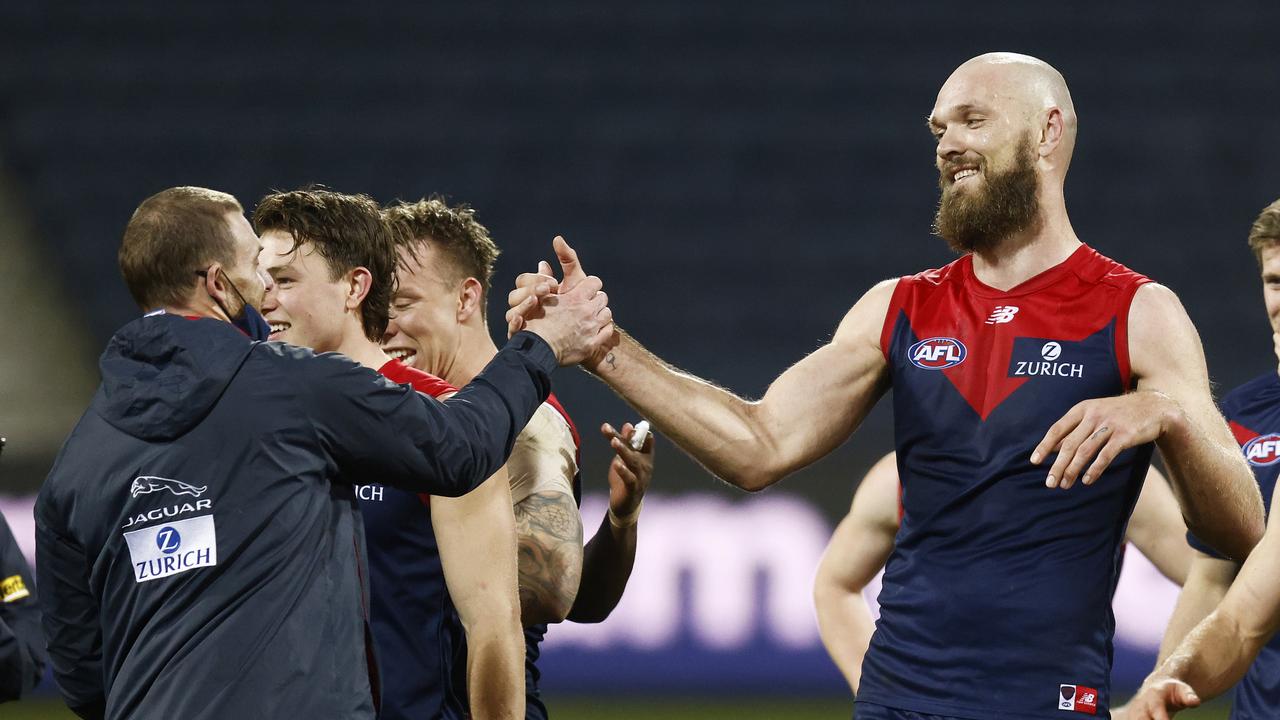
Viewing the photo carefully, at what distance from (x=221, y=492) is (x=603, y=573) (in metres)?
1.54

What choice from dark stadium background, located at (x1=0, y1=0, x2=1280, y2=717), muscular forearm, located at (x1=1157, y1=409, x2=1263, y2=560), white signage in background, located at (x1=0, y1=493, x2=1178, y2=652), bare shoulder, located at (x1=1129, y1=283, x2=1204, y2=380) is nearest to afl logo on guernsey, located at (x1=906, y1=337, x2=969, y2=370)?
bare shoulder, located at (x1=1129, y1=283, x2=1204, y2=380)

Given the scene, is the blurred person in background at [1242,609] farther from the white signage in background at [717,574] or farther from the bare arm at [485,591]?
the white signage in background at [717,574]

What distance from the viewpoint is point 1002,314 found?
3195 millimetres

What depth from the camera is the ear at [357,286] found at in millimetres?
3352

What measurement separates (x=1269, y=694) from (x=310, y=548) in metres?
2.58

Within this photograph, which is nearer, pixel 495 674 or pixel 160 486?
pixel 160 486

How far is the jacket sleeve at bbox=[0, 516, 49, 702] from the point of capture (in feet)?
13.9

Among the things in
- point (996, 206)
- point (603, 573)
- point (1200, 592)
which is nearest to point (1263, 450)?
point (1200, 592)

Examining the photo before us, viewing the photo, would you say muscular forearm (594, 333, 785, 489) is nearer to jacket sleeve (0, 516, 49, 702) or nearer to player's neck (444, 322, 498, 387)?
player's neck (444, 322, 498, 387)

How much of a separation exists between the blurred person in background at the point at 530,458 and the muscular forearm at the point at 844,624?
2.61 ft

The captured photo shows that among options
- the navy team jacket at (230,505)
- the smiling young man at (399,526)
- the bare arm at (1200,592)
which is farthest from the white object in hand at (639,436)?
the bare arm at (1200,592)

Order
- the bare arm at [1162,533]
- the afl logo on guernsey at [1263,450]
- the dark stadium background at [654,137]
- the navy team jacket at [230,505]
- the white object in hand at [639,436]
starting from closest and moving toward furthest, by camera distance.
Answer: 1. the navy team jacket at [230,505]
2. the white object in hand at [639,436]
3. the afl logo on guernsey at [1263,450]
4. the bare arm at [1162,533]
5. the dark stadium background at [654,137]

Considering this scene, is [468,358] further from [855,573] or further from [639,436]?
[855,573]

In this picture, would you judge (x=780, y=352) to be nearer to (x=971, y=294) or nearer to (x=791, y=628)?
(x=791, y=628)
